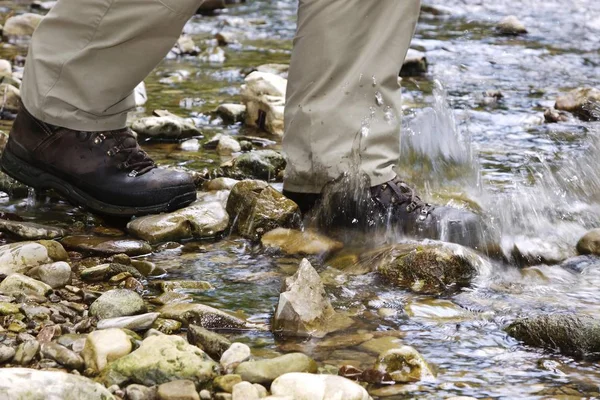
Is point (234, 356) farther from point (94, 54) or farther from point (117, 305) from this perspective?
point (94, 54)

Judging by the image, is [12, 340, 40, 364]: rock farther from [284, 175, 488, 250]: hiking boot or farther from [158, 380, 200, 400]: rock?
[284, 175, 488, 250]: hiking boot

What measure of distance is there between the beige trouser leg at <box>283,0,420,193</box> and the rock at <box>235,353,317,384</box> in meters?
1.15

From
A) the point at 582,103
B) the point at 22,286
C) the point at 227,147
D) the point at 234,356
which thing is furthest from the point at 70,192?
the point at 582,103

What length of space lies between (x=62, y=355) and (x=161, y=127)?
2.44 m

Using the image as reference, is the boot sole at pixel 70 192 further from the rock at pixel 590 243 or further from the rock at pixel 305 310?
the rock at pixel 590 243

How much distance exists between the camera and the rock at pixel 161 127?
15.0 ft

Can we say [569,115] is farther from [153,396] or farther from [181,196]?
[153,396]

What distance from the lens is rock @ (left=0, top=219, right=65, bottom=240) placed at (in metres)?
3.11

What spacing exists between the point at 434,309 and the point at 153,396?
907mm

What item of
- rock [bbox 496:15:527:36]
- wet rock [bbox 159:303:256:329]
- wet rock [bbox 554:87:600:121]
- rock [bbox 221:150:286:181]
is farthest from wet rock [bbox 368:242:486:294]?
rock [bbox 496:15:527:36]

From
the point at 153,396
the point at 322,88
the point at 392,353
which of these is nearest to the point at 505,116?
the point at 322,88

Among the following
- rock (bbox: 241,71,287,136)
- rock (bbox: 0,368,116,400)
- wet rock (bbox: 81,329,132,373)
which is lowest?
rock (bbox: 241,71,287,136)

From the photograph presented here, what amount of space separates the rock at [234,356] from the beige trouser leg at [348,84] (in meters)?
1.11

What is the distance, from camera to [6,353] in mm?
2197
